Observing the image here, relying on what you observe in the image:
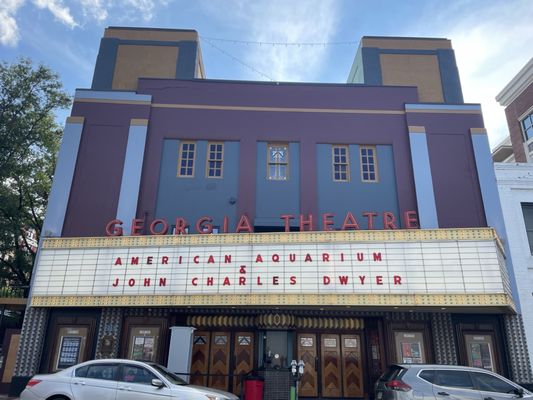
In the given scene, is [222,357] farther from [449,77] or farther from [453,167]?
[449,77]

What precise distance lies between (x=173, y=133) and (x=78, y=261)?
263 inches

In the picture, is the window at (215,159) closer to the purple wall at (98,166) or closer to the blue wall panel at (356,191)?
the purple wall at (98,166)

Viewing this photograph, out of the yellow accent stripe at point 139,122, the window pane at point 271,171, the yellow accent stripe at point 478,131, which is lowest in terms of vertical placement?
the window pane at point 271,171

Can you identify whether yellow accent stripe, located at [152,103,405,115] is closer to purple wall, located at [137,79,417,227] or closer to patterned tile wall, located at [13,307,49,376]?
purple wall, located at [137,79,417,227]

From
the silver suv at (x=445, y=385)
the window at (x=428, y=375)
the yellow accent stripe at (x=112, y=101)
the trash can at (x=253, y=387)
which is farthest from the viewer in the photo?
the yellow accent stripe at (x=112, y=101)

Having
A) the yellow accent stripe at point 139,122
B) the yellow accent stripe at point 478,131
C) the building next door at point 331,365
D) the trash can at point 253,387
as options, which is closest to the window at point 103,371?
the trash can at point 253,387

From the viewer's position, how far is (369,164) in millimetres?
18312

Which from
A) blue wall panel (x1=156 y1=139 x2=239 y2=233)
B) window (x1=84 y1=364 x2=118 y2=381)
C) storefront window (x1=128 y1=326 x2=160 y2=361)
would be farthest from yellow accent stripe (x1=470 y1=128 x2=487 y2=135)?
window (x1=84 y1=364 x2=118 y2=381)

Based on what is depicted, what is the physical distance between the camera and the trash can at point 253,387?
13.8 m

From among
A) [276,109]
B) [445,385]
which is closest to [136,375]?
[445,385]

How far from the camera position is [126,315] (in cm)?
1600

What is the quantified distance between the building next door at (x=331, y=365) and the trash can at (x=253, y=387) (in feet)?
7.66

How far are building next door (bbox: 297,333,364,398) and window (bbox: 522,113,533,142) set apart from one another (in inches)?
→ 817

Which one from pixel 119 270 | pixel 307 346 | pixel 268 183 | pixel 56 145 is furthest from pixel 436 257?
pixel 56 145
